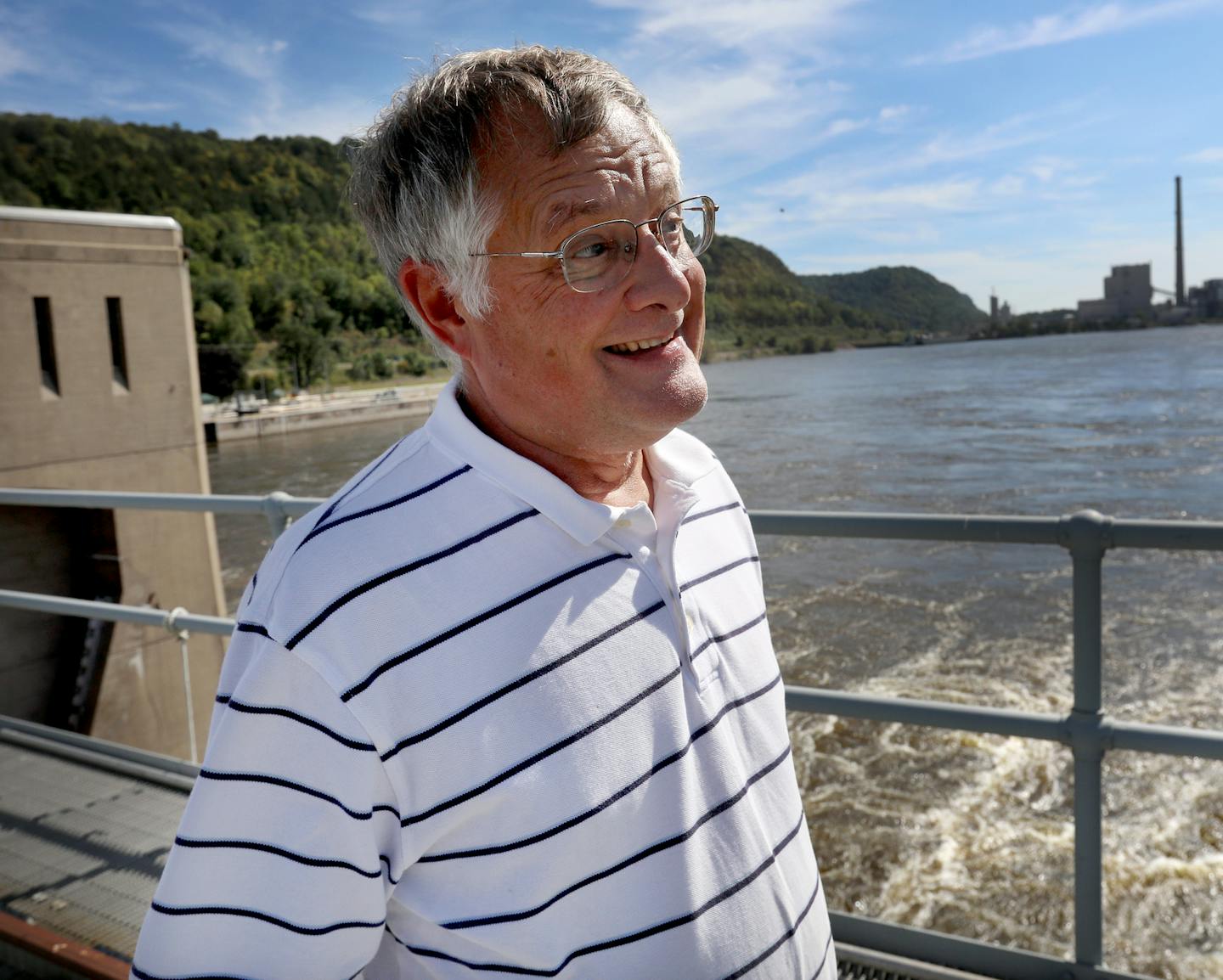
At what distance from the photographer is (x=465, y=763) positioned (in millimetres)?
760

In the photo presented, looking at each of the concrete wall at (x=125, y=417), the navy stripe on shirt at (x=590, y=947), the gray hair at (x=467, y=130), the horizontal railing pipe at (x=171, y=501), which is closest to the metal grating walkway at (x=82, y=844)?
the horizontal railing pipe at (x=171, y=501)

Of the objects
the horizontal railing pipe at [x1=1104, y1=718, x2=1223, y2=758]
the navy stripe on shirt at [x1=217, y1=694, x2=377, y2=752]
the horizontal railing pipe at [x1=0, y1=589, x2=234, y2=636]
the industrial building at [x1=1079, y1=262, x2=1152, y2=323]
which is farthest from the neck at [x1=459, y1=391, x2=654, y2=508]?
the industrial building at [x1=1079, y1=262, x2=1152, y2=323]

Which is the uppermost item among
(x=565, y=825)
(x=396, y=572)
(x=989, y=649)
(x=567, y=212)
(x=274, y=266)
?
(x=274, y=266)

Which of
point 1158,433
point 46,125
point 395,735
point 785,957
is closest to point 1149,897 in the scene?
point 785,957

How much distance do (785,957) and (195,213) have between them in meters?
83.8

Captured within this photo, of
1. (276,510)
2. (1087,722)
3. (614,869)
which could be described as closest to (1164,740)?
(1087,722)

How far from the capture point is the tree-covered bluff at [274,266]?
203 ft

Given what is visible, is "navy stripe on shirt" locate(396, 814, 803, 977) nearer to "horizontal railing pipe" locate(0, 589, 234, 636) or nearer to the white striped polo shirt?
the white striped polo shirt

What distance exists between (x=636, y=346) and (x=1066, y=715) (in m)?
1.12

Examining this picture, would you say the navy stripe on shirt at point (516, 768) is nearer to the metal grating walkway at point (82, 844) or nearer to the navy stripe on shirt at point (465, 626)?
the navy stripe on shirt at point (465, 626)

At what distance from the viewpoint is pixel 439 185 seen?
2.81 ft

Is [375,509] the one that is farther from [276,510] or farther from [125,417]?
[125,417]

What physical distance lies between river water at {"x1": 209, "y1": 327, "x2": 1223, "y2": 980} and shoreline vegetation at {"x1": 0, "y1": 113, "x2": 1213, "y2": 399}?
82.0 feet

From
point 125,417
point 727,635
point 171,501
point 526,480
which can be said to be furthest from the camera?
point 125,417
